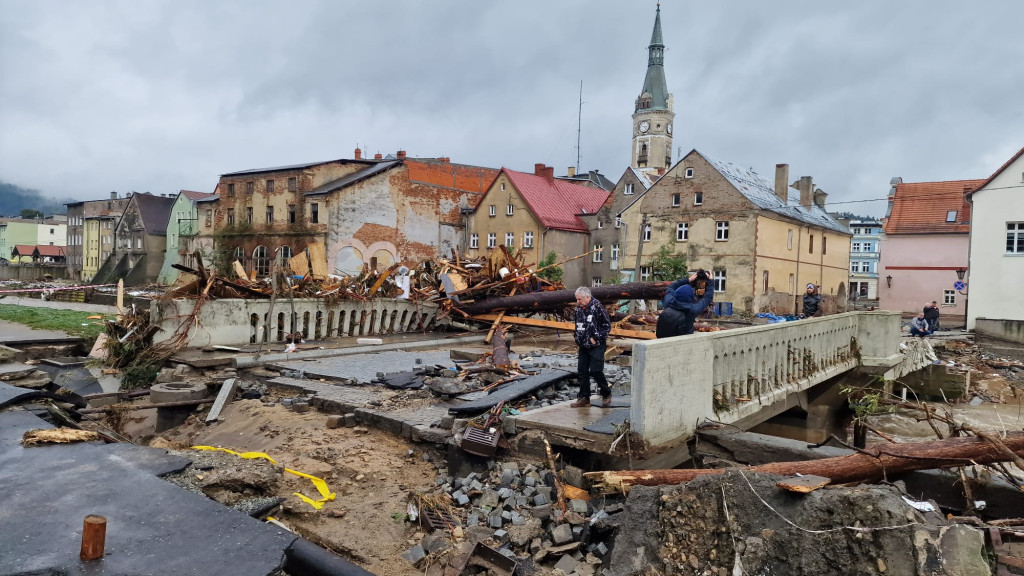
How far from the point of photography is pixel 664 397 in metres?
6.48

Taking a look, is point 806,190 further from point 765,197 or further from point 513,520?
point 513,520

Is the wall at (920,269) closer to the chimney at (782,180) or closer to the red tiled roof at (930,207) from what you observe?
the red tiled roof at (930,207)

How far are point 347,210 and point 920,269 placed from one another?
37.9 metres

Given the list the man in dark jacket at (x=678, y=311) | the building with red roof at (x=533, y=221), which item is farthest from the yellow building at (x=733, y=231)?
the man in dark jacket at (x=678, y=311)

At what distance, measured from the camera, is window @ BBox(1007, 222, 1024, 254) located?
27812 mm

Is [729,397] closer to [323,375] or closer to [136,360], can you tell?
[323,375]

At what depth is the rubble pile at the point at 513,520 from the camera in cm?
564

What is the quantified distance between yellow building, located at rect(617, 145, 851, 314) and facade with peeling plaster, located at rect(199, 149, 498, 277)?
1376 cm

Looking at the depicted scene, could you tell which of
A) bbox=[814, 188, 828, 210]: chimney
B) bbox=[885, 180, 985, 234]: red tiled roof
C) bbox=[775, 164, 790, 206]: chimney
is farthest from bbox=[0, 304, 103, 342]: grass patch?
bbox=[814, 188, 828, 210]: chimney

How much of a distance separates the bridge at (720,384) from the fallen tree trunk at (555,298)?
5.17 meters

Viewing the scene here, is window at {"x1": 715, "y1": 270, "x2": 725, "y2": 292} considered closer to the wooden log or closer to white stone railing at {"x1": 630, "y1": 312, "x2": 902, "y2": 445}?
white stone railing at {"x1": 630, "y1": 312, "x2": 902, "y2": 445}

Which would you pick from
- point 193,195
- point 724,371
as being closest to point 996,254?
point 724,371

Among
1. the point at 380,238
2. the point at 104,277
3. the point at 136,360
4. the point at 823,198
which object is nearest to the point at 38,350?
the point at 136,360

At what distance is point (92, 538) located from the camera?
11.2 ft
